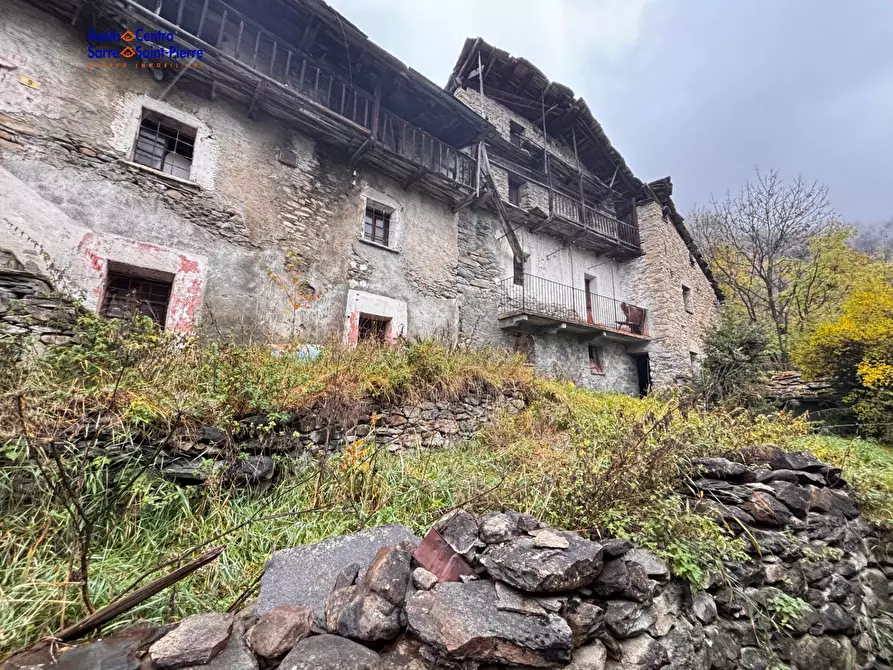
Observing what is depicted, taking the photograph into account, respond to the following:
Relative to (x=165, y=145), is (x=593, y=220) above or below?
above

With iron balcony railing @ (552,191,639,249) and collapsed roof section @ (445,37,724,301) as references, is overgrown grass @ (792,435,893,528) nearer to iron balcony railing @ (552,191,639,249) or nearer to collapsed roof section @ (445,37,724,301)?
iron balcony railing @ (552,191,639,249)

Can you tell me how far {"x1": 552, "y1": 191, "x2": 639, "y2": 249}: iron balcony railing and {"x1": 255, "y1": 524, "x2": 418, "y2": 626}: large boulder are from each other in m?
10.8

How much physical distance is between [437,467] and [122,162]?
6.43 meters

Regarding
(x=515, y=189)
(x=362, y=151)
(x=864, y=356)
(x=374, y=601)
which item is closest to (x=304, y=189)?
(x=362, y=151)

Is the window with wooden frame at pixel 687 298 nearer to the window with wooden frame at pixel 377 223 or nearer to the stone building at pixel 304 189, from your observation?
the stone building at pixel 304 189

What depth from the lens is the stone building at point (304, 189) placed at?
17.2 feet

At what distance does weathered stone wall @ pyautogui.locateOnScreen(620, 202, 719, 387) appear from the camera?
12.4 m

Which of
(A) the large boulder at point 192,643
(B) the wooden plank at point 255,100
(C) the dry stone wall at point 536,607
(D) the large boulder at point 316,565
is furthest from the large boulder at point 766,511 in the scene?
(B) the wooden plank at point 255,100

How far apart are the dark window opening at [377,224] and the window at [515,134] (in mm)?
6267

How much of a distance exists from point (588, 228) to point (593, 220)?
1.23 m

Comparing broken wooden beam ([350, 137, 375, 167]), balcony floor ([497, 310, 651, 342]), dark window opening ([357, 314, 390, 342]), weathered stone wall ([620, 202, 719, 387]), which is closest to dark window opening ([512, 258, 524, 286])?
balcony floor ([497, 310, 651, 342])

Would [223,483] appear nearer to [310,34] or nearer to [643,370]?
[310,34]

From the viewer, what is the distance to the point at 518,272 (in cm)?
1110

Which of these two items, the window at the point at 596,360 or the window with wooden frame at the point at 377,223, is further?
the window at the point at 596,360
